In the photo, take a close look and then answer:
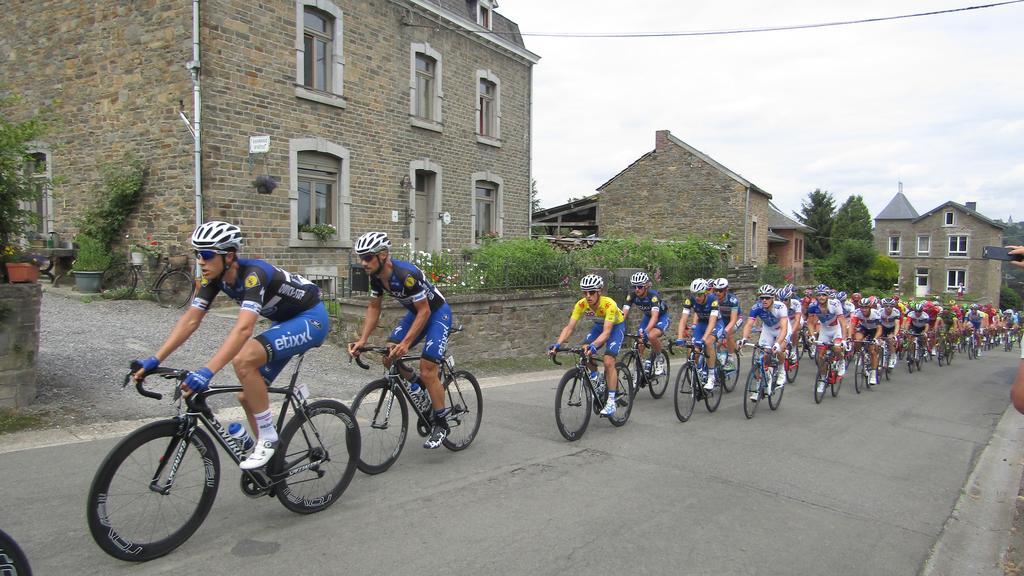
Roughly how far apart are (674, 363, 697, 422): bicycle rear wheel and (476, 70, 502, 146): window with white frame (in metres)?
14.1

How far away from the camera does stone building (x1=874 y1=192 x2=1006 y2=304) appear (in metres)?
61.5

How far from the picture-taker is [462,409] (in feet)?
22.2

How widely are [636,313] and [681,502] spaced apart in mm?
13003

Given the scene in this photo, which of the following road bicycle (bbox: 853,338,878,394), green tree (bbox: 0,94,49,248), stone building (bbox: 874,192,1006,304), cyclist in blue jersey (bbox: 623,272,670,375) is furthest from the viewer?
stone building (bbox: 874,192,1006,304)

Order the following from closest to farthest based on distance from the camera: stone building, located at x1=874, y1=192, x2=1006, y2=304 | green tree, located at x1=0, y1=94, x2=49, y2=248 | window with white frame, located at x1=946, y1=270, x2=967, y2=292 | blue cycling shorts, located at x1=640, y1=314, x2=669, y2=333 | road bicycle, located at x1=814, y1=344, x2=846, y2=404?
green tree, located at x1=0, y1=94, x2=49, y2=248
blue cycling shorts, located at x1=640, y1=314, x2=669, y2=333
road bicycle, located at x1=814, y1=344, x2=846, y2=404
stone building, located at x1=874, y1=192, x2=1006, y2=304
window with white frame, located at x1=946, y1=270, x2=967, y2=292

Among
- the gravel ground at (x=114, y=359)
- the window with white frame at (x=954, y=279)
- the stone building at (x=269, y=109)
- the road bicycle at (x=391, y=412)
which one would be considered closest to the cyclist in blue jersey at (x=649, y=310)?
the road bicycle at (x=391, y=412)

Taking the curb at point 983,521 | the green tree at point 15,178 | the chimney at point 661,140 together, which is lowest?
the curb at point 983,521

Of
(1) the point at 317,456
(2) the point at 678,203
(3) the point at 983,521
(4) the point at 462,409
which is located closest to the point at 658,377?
(4) the point at 462,409

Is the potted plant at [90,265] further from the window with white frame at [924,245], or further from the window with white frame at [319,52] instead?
the window with white frame at [924,245]

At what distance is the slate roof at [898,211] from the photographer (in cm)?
6744

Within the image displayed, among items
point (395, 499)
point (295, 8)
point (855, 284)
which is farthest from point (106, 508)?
point (855, 284)

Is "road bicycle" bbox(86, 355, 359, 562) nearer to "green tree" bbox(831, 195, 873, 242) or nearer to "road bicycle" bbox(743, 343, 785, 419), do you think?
→ "road bicycle" bbox(743, 343, 785, 419)

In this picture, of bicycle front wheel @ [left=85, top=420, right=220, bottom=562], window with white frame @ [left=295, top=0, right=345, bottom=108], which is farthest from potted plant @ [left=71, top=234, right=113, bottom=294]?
bicycle front wheel @ [left=85, top=420, right=220, bottom=562]

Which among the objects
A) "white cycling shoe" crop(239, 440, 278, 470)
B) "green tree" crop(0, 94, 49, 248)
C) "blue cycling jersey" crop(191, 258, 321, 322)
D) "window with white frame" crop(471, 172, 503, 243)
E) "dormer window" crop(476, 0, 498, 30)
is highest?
"dormer window" crop(476, 0, 498, 30)
